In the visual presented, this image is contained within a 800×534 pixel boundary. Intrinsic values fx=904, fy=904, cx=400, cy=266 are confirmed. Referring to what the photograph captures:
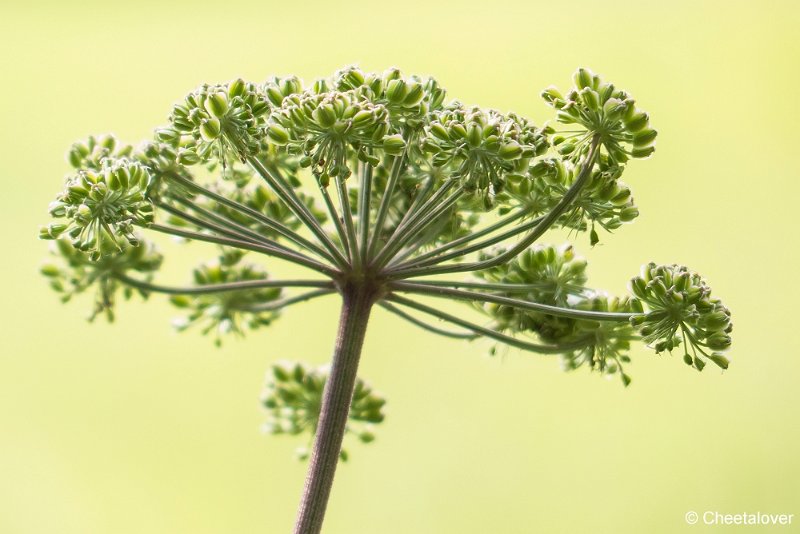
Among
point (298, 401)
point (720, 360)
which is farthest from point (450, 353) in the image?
point (720, 360)

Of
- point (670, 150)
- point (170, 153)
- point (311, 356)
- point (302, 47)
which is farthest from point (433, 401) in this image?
point (170, 153)

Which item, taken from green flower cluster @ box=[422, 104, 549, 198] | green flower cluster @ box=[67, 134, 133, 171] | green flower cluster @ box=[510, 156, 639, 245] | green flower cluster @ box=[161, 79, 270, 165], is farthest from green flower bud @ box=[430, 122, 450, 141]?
green flower cluster @ box=[67, 134, 133, 171]

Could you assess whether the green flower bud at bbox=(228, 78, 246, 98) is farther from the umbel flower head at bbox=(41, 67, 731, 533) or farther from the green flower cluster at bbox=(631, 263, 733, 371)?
the green flower cluster at bbox=(631, 263, 733, 371)

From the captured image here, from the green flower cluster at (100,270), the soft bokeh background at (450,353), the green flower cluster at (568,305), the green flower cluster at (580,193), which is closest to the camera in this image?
the green flower cluster at (580,193)

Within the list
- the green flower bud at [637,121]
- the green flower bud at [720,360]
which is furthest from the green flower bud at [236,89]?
the green flower bud at [720,360]

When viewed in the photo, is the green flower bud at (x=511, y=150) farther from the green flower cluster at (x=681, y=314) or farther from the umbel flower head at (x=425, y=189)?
the green flower cluster at (x=681, y=314)

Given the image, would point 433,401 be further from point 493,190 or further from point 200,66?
point 493,190
